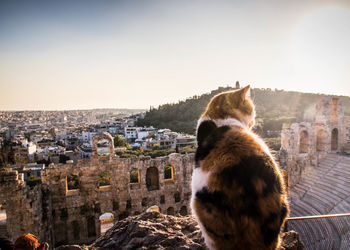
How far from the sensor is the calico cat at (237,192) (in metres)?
2.09

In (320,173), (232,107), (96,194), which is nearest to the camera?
(232,107)

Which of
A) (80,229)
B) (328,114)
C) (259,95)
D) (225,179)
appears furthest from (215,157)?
(259,95)

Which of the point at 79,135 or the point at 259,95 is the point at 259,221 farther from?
the point at 79,135

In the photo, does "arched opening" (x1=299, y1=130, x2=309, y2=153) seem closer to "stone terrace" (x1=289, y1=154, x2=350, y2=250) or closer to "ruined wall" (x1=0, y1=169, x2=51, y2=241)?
"stone terrace" (x1=289, y1=154, x2=350, y2=250)

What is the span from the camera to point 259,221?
2080mm

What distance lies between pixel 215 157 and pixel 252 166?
0.36 meters

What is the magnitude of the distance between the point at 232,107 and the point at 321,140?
2154 centimetres

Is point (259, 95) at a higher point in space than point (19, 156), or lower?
higher

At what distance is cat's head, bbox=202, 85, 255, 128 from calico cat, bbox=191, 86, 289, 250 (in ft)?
0.49

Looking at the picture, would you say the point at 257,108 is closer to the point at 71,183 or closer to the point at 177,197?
the point at 177,197

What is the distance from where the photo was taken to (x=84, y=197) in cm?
1362

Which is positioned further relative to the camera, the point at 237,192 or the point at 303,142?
the point at 303,142

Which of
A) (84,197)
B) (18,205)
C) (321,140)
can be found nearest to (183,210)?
(84,197)

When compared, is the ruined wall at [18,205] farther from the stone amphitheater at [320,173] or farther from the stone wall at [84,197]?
the stone amphitheater at [320,173]
